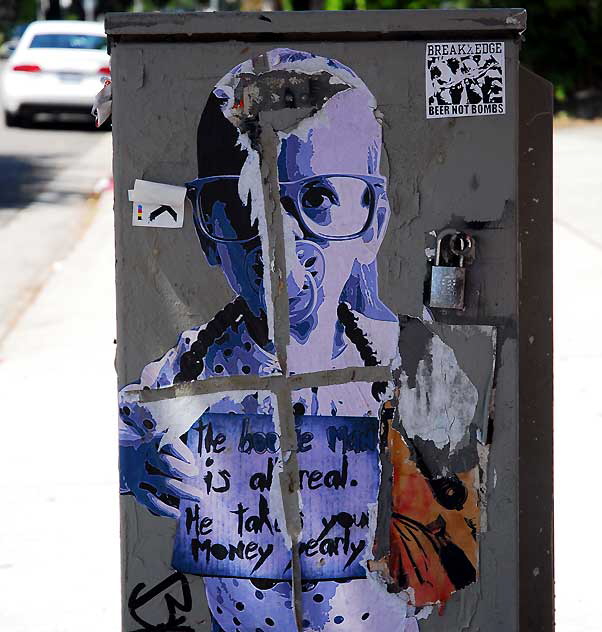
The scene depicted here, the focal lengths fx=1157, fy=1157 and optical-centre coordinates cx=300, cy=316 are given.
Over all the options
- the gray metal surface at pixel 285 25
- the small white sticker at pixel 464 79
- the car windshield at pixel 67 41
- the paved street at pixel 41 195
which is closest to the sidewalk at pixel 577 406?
the small white sticker at pixel 464 79

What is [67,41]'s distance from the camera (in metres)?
18.9

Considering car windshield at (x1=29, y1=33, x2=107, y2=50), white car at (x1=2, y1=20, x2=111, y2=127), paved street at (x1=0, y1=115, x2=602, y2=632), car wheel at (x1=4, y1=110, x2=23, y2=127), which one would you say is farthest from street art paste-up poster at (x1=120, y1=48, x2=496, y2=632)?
car wheel at (x1=4, y1=110, x2=23, y2=127)

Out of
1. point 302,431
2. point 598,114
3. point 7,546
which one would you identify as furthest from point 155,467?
point 598,114

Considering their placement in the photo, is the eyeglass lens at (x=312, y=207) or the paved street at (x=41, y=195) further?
the paved street at (x=41, y=195)

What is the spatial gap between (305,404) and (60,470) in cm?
254

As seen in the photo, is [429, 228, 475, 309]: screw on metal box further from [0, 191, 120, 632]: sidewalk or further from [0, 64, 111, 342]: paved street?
[0, 64, 111, 342]: paved street

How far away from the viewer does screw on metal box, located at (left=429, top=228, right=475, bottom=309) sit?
2.69 meters

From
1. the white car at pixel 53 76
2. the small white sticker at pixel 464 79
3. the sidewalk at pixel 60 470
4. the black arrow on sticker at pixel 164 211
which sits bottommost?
the sidewalk at pixel 60 470

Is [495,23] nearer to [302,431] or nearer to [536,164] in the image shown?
[536,164]

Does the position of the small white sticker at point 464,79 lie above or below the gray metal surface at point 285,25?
below

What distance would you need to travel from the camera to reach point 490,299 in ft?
8.96

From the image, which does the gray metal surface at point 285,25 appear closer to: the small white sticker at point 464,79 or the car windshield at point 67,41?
the small white sticker at point 464,79

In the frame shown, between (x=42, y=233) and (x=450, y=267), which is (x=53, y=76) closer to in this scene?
(x=42, y=233)

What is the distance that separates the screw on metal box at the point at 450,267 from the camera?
2.69 meters
